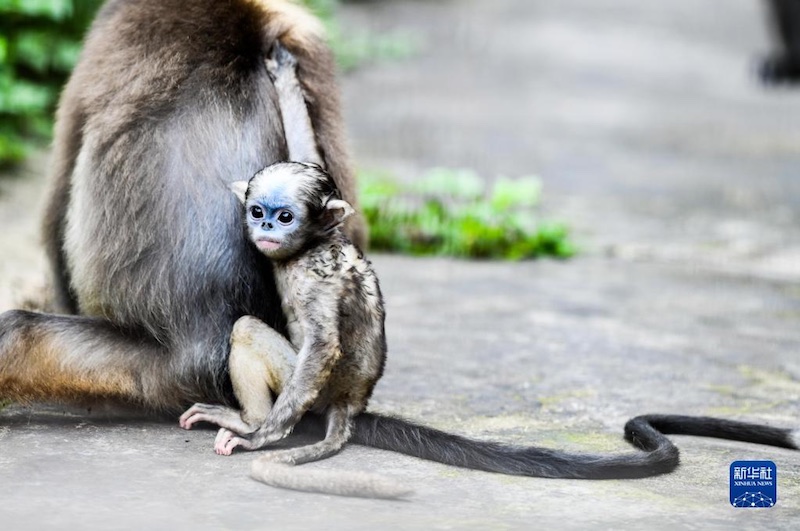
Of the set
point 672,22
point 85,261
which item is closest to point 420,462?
point 85,261

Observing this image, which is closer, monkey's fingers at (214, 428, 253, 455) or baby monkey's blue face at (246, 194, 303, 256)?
baby monkey's blue face at (246, 194, 303, 256)

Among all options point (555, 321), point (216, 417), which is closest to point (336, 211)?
point (216, 417)

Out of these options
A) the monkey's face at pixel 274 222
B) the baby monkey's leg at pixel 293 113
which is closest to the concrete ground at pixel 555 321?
the monkey's face at pixel 274 222

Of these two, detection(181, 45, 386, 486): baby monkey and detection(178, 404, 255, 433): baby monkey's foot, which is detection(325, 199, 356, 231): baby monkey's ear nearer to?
detection(181, 45, 386, 486): baby monkey

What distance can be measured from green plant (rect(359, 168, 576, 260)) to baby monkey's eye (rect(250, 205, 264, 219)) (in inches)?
146

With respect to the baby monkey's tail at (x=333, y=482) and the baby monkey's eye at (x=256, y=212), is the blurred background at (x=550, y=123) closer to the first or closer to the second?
the baby monkey's eye at (x=256, y=212)

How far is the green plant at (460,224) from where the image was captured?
7109mm

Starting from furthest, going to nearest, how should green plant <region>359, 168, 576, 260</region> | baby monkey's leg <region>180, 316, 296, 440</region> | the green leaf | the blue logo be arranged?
the green leaf, green plant <region>359, 168, 576, 260</region>, baby monkey's leg <region>180, 316, 296, 440</region>, the blue logo

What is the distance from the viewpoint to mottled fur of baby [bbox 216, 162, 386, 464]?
3324 mm

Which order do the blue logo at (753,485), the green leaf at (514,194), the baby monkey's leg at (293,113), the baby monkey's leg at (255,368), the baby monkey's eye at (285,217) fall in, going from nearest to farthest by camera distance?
the blue logo at (753,485), the baby monkey's eye at (285,217), the baby monkey's leg at (255,368), the baby monkey's leg at (293,113), the green leaf at (514,194)

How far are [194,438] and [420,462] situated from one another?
0.67 metres

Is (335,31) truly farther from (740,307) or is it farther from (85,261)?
(85,261)

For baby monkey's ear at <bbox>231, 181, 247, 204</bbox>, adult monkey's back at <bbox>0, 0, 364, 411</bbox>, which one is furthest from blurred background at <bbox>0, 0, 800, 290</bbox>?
baby monkey's ear at <bbox>231, 181, 247, 204</bbox>

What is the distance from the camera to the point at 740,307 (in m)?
6.04
